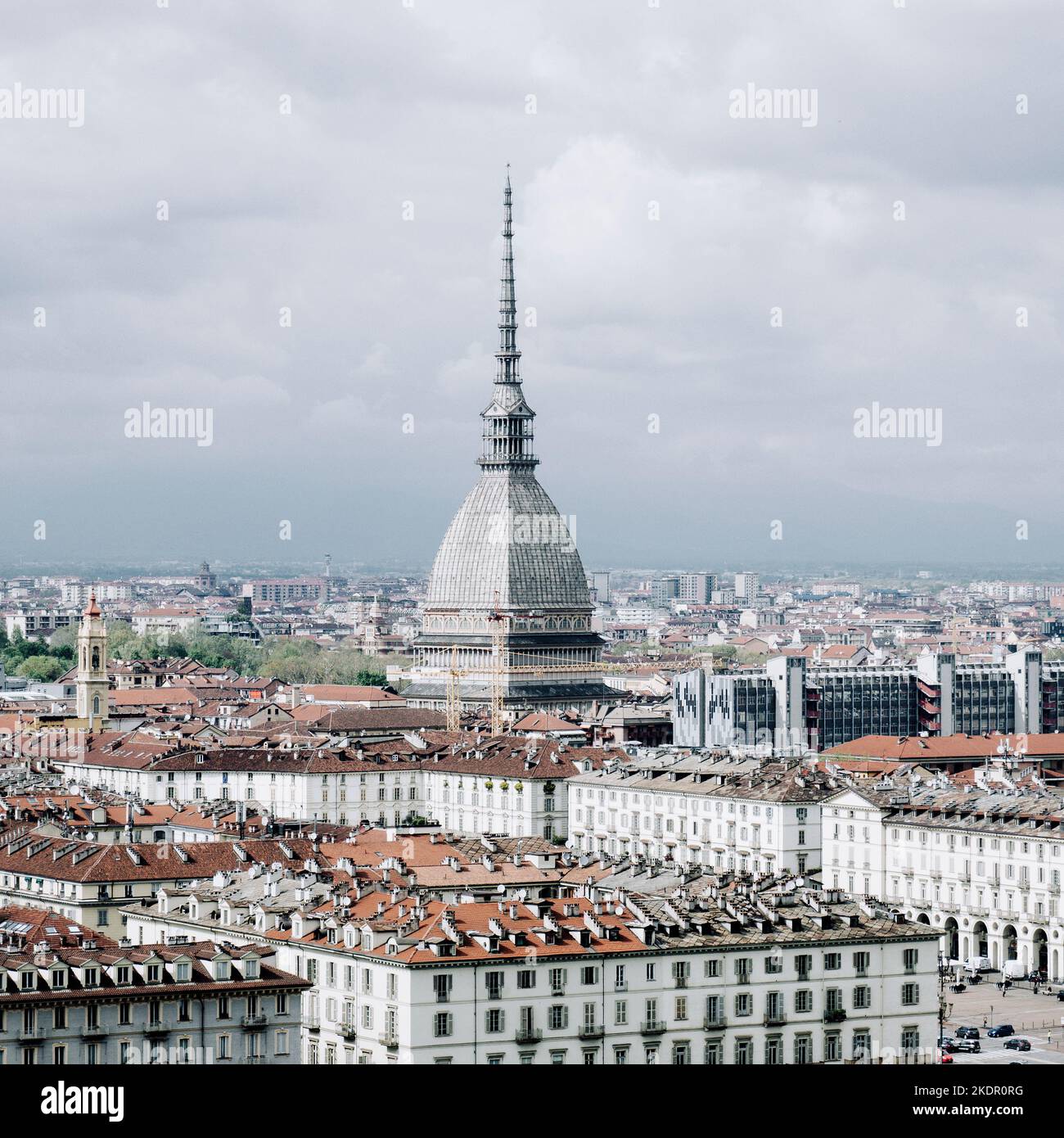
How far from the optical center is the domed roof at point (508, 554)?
471 ft

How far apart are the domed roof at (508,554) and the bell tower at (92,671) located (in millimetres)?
28977

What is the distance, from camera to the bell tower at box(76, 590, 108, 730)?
4525 inches

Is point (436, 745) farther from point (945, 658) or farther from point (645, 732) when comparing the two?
point (945, 658)

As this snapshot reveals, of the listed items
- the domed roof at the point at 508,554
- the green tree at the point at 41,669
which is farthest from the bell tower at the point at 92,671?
the green tree at the point at 41,669

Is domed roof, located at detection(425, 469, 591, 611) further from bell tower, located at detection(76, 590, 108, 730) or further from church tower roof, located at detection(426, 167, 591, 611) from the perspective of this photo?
bell tower, located at detection(76, 590, 108, 730)

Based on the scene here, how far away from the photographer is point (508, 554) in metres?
144

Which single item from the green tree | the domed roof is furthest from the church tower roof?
the green tree

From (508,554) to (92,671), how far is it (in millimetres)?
31621

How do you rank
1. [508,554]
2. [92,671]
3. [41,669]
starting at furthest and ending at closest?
[41,669], [508,554], [92,671]

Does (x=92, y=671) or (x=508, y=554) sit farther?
(x=508, y=554)

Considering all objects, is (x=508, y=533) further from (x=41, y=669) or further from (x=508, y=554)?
(x=41, y=669)

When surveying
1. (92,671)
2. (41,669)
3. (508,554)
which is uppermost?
(508,554)

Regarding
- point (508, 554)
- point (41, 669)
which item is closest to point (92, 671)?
point (508, 554)
